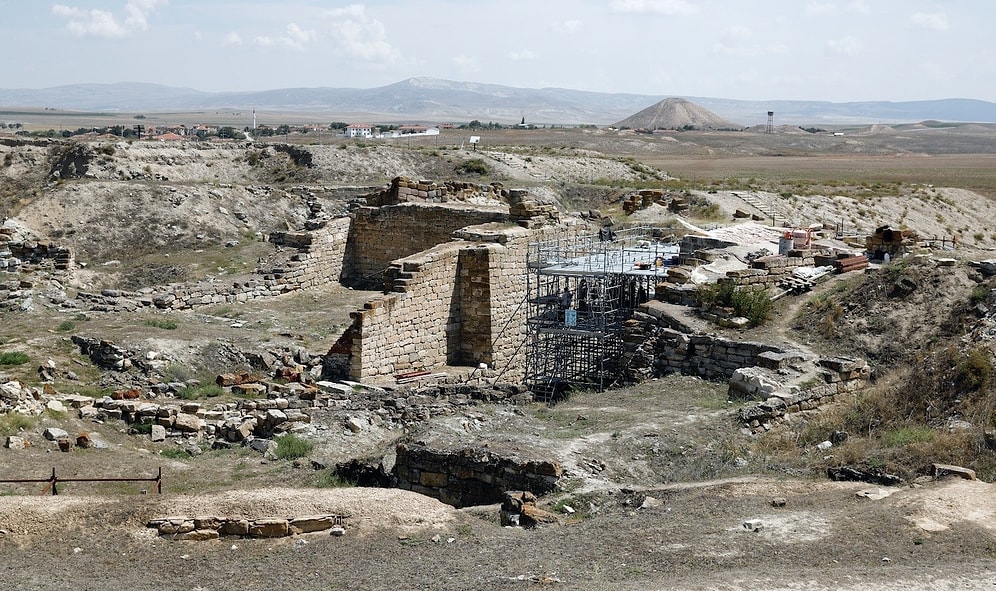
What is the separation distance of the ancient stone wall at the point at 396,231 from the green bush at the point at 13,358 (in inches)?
363

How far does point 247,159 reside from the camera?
43.6 metres

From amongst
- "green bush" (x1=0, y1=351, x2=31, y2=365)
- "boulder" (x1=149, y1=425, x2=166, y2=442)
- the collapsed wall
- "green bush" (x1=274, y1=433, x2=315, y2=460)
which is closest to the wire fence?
"green bush" (x1=274, y1=433, x2=315, y2=460)

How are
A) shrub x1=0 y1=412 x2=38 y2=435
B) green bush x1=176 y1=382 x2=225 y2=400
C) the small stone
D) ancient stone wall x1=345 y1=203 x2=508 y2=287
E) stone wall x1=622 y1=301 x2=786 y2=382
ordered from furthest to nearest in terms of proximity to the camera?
ancient stone wall x1=345 y1=203 x2=508 y2=287
green bush x1=176 y1=382 x2=225 y2=400
stone wall x1=622 y1=301 x2=786 y2=382
shrub x1=0 y1=412 x2=38 y2=435
the small stone

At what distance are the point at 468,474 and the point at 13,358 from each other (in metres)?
8.17

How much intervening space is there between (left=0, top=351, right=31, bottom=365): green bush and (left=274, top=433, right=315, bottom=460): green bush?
15.7 ft

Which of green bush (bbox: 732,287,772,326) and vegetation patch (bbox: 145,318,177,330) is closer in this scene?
green bush (bbox: 732,287,772,326)

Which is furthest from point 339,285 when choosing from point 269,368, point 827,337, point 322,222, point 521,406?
point 827,337

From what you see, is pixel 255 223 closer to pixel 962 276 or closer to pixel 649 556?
pixel 962 276

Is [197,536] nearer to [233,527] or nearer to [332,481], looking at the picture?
[233,527]

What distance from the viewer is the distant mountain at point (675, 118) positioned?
175 metres

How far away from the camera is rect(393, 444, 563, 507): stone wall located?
10.6 meters

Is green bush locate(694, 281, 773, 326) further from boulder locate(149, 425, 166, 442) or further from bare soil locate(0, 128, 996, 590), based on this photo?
boulder locate(149, 425, 166, 442)

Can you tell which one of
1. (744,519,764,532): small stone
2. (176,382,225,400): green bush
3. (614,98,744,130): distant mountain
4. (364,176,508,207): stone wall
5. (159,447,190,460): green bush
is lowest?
(159,447,190,460): green bush

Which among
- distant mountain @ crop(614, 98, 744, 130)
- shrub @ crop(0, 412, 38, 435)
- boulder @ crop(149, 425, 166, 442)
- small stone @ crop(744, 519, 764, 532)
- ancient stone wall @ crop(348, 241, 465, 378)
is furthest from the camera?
distant mountain @ crop(614, 98, 744, 130)
